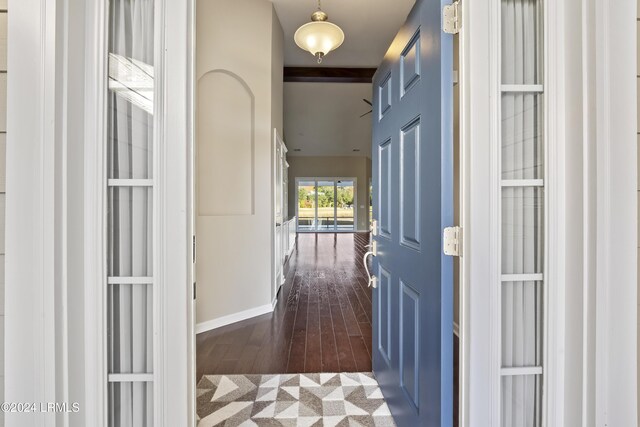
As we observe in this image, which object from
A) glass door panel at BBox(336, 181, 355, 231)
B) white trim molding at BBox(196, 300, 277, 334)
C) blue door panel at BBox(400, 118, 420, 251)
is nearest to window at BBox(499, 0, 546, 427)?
blue door panel at BBox(400, 118, 420, 251)

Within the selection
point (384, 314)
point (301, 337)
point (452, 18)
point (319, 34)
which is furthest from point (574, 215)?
point (319, 34)

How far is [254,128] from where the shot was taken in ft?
10.8

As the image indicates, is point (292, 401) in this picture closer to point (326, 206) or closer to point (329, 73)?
point (329, 73)

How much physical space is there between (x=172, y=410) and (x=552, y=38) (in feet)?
5.50

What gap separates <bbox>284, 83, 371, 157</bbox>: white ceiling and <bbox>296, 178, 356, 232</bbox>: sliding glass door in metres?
1.32

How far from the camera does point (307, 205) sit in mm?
13180

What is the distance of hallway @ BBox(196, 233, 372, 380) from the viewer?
2213 mm

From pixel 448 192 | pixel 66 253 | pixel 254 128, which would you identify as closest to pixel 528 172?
pixel 448 192

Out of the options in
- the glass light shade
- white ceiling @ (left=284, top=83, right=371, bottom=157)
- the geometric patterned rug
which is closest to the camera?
the geometric patterned rug

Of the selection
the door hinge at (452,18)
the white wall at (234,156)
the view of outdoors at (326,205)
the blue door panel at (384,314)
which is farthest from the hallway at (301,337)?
the view of outdoors at (326,205)

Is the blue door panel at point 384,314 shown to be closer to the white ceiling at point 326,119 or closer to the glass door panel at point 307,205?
the white ceiling at point 326,119

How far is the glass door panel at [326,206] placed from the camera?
12922mm

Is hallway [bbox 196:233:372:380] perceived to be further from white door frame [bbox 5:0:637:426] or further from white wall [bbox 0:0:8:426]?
white wall [bbox 0:0:8:426]

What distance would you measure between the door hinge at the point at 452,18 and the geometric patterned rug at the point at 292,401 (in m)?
1.84
